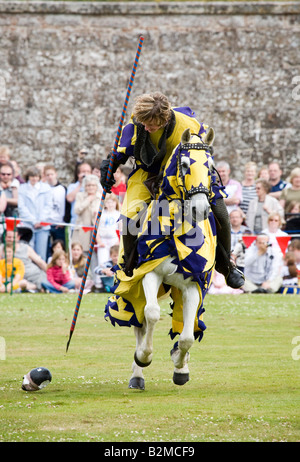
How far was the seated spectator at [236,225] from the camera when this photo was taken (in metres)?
16.6

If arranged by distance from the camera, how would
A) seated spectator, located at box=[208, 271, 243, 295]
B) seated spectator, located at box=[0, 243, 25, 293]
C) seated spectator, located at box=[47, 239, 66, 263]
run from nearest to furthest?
seated spectator, located at box=[0, 243, 25, 293] < seated spectator, located at box=[47, 239, 66, 263] < seated spectator, located at box=[208, 271, 243, 295]

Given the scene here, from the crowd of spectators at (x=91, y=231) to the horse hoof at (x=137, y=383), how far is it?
27.1 ft

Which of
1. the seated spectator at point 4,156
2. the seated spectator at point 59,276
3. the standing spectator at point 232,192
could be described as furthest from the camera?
the seated spectator at point 4,156

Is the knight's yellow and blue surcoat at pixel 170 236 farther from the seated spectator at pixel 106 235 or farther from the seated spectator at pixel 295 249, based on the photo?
the seated spectator at pixel 295 249

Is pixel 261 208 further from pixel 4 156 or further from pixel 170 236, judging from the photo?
pixel 170 236

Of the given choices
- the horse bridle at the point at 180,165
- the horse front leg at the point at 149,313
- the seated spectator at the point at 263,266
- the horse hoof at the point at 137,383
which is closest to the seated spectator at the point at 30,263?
the seated spectator at the point at 263,266

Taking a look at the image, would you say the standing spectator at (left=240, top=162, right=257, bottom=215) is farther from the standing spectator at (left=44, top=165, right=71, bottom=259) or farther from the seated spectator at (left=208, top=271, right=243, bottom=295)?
the standing spectator at (left=44, top=165, right=71, bottom=259)

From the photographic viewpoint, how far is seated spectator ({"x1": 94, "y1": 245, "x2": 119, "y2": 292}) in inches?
647

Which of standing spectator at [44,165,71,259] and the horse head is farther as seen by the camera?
standing spectator at [44,165,71,259]

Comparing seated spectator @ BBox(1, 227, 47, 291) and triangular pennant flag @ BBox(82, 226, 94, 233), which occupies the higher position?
triangular pennant flag @ BBox(82, 226, 94, 233)

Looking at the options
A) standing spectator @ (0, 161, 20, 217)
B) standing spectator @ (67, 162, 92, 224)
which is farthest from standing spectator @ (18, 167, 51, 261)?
standing spectator @ (67, 162, 92, 224)

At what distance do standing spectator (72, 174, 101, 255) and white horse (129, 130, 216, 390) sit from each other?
8816mm

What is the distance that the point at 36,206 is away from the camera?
17.1 metres
